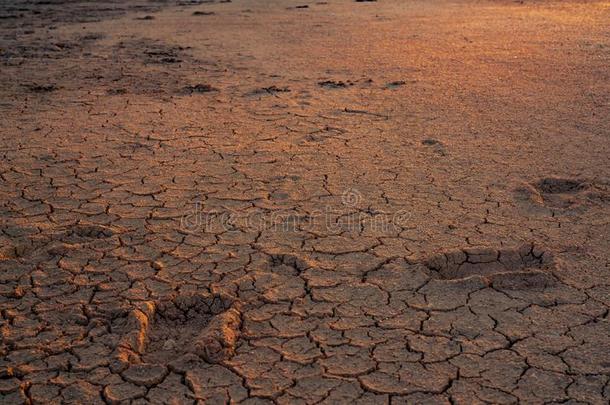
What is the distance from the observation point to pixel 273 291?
3.16m

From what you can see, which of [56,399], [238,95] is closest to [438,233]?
[56,399]

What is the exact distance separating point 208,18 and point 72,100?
5951 millimetres

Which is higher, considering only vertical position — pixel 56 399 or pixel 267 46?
pixel 267 46

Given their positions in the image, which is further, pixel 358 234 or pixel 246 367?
pixel 358 234

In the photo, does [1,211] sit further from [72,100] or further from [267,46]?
[267,46]

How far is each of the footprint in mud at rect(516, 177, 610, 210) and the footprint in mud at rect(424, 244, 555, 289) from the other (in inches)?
25.1

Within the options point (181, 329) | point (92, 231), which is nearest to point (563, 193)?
point (181, 329)

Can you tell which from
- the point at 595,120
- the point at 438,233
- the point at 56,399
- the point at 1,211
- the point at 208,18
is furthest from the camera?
the point at 208,18

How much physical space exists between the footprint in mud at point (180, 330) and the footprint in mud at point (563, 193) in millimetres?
1986

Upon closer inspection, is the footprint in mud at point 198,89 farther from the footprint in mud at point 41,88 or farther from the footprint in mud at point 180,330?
the footprint in mud at point 180,330

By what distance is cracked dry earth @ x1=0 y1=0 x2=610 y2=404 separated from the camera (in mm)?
2652

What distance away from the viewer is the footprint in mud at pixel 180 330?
2.74 meters

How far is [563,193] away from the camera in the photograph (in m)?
4.18

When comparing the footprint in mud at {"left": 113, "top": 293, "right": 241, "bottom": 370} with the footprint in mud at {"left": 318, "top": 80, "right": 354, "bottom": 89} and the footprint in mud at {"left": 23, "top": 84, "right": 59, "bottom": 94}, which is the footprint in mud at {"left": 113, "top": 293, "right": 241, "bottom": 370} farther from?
the footprint in mud at {"left": 23, "top": 84, "right": 59, "bottom": 94}
